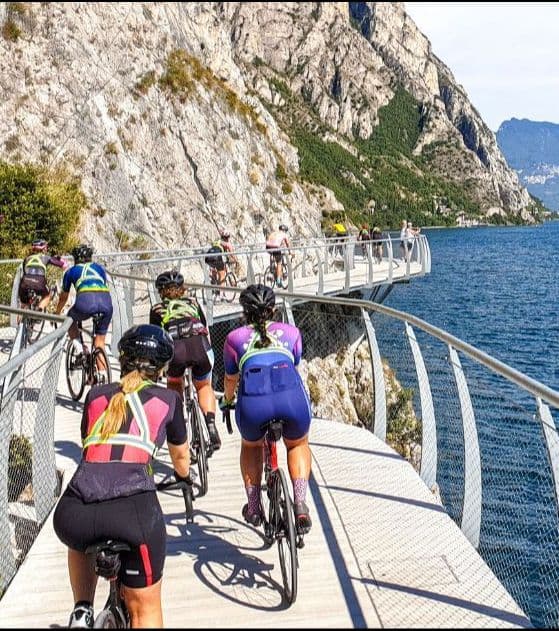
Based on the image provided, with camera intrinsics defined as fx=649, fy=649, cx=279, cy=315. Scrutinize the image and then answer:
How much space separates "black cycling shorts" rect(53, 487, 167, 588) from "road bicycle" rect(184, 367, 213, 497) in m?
2.73

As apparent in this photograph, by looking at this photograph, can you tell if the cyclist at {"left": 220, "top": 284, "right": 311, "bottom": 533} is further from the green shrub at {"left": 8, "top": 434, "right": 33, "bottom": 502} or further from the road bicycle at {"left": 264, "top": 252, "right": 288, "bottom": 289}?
the road bicycle at {"left": 264, "top": 252, "right": 288, "bottom": 289}

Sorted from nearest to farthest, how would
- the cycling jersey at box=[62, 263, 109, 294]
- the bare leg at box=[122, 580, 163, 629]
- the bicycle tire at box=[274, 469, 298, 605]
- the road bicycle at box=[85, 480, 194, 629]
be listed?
1. the road bicycle at box=[85, 480, 194, 629]
2. the bare leg at box=[122, 580, 163, 629]
3. the bicycle tire at box=[274, 469, 298, 605]
4. the cycling jersey at box=[62, 263, 109, 294]

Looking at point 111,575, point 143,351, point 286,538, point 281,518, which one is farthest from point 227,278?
point 111,575

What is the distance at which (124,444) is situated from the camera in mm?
2811

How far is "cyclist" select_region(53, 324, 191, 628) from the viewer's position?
106 inches

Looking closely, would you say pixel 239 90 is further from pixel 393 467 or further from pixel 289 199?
pixel 393 467

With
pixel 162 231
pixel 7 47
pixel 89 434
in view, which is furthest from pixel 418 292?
pixel 89 434

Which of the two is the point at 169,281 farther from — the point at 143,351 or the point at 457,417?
the point at 457,417

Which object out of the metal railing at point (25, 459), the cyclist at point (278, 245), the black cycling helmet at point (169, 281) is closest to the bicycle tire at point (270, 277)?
the cyclist at point (278, 245)

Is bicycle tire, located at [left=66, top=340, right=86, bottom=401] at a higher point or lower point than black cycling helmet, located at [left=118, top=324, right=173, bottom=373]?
lower

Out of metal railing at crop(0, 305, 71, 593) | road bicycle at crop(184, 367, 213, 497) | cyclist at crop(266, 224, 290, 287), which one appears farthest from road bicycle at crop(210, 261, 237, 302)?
road bicycle at crop(184, 367, 213, 497)

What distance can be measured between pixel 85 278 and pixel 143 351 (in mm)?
4823

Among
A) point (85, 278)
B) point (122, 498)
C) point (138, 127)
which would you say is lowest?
point (122, 498)

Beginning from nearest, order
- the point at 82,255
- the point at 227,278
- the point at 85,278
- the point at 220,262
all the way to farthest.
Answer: the point at 85,278
the point at 82,255
the point at 220,262
the point at 227,278
